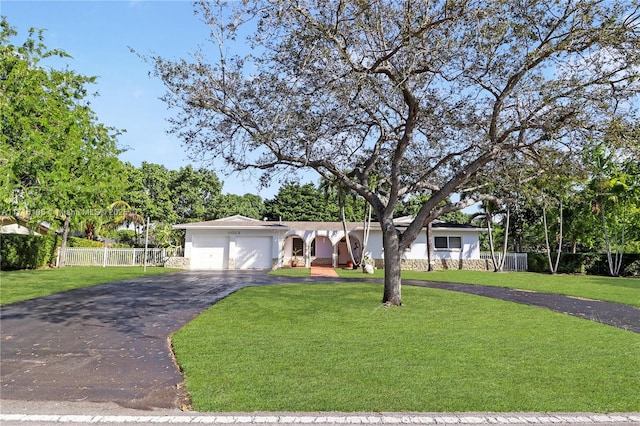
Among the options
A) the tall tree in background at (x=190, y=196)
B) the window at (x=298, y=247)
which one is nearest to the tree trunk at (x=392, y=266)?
the window at (x=298, y=247)

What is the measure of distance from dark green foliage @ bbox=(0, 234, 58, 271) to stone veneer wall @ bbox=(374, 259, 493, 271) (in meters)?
21.8

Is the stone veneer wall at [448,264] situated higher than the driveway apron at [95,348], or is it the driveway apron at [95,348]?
the stone veneer wall at [448,264]

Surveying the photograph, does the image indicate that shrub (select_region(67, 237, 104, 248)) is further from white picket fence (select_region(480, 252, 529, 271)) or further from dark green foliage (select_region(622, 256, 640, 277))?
dark green foliage (select_region(622, 256, 640, 277))

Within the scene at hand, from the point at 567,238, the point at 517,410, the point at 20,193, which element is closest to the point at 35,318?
the point at 20,193

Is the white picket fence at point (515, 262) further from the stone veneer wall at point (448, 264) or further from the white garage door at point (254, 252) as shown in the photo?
the white garage door at point (254, 252)

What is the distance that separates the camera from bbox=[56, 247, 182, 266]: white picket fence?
28.8 m

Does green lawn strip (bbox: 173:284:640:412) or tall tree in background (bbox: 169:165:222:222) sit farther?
tall tree in background (bbox: 169:165:222:222)

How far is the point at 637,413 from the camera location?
4.37 metres

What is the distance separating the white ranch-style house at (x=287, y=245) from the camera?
94.9 ft

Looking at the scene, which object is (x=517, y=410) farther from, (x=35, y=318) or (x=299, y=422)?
(x=35, y=318)

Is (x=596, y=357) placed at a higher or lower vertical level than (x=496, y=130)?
lower

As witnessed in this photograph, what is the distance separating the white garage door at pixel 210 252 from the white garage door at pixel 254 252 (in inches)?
35.4

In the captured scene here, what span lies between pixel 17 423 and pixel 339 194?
24.9m

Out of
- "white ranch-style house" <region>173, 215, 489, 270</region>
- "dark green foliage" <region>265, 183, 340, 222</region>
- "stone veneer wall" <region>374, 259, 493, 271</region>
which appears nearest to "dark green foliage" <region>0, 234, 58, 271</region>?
"white ranch-style house" <region>173, 215, 489, 270</region>
